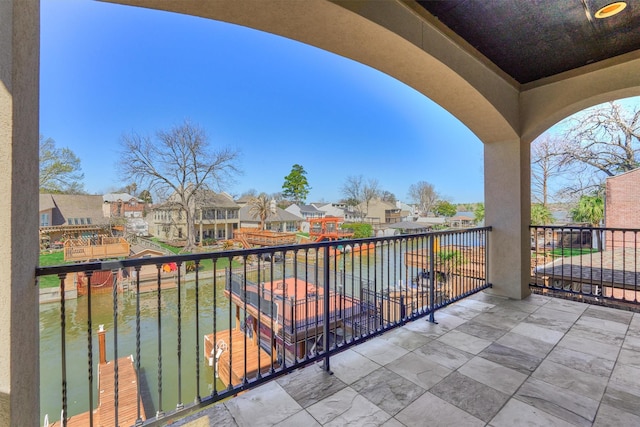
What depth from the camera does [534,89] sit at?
11.3 ft

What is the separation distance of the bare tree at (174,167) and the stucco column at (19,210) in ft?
40.6

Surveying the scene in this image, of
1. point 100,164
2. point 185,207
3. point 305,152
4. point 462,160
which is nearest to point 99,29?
point 100,164

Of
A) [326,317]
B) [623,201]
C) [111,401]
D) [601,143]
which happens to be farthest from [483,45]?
[601,143]

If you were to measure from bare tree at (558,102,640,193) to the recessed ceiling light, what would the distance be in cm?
1485

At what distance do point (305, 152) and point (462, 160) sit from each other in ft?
47.3

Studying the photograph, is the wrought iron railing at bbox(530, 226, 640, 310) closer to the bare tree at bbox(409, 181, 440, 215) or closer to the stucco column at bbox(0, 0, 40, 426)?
the stucco column at bbox(0, 0, 40, 426)

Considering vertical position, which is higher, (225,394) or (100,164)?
(100,164)

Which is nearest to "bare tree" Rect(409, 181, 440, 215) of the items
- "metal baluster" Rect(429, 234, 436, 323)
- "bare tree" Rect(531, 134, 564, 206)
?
"bare tree" Rect(531, 134, 564, 206)

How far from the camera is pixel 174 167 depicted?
1358cm

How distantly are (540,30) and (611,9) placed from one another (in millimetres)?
435

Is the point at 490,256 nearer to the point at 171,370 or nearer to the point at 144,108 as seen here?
the point at 171,370

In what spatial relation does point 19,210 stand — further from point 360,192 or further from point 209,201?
point 360,192

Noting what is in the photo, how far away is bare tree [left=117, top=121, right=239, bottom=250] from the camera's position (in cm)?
1319

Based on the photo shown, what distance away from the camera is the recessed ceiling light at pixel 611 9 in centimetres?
208
